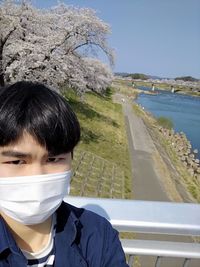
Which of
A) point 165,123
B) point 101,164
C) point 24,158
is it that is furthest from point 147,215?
point 165,123

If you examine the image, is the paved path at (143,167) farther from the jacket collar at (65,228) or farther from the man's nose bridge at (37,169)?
the man's nose bridge at (37,169)

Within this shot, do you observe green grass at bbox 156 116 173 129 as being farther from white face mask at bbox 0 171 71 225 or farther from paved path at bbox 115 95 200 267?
white face mask at bbox 0 171 71 225

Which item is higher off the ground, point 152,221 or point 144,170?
point 152,221

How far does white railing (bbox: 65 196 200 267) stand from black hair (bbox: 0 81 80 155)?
1.37 ft

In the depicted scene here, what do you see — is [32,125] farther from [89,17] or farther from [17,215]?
[89,17]

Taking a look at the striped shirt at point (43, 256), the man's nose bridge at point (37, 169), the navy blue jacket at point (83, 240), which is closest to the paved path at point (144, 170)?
the navy blue jacket at point (83, 240)

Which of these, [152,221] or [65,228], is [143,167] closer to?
[152,221]

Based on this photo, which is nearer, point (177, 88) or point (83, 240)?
point (83, 240)

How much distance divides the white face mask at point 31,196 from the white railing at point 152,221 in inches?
12.9

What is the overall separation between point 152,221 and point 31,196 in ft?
1.79

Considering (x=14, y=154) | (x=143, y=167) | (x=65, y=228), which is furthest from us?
(x=143, y=167)

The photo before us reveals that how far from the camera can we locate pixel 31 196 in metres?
1.09

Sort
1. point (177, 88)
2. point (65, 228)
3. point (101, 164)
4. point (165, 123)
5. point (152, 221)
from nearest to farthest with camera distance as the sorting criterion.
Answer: point (65, 228) → point (152, 221) → point (101, 164) → point (165, 123) → point (177, 88)

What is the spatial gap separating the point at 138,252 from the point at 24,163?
2.07ft
